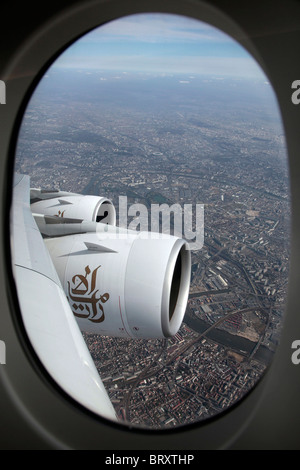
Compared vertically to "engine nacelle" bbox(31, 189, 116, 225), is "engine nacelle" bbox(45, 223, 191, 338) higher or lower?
lower

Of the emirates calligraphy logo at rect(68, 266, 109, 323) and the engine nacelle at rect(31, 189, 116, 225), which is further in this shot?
the engine nacelle at rect(31, 189, 116, 225)

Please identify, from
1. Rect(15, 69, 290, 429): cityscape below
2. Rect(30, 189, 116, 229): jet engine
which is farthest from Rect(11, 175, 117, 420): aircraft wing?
Rect(30, 189, 116, 229): jet engine

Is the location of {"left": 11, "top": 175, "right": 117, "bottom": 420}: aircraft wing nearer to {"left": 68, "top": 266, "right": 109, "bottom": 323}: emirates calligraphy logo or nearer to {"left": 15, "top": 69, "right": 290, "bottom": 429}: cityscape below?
{"left": 15, "top": 69, "right": 290, "bottom": 429}: cityscape below

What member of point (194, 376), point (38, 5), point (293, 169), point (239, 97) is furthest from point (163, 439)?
point (239, 97)

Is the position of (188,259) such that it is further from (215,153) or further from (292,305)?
(215,153)

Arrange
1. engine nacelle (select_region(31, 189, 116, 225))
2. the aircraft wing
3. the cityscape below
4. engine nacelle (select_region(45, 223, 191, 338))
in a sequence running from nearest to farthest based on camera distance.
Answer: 1. the aircraft wing
2. engine nacelle (select_region(45, 223, 191, 338))
3. the cityscape below
4. engine nacelle (select_region(31, 189, 116, 225))

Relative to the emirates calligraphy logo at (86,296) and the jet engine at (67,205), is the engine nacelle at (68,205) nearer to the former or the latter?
the jet engine at (67,205)

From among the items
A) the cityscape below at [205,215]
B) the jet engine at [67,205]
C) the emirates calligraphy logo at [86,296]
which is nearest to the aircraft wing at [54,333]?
the cityscape below at [205,215]

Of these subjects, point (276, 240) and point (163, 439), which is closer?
point (163, 439)
